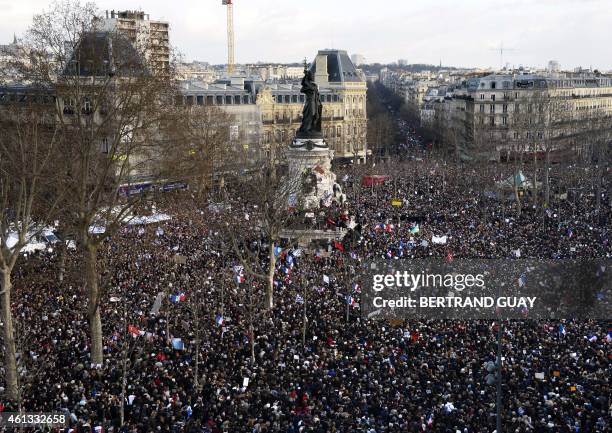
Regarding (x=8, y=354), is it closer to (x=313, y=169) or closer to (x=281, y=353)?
(x=281, y=353)

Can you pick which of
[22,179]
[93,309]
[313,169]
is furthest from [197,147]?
[22,179]

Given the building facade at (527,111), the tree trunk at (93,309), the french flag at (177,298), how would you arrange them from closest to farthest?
the tree trunk at (93,309), the french flag at (177,298), the building facade at (527,111)

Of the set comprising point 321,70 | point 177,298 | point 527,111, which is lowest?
point 177,298

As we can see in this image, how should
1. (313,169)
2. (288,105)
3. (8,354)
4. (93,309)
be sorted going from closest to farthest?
1. (8,354)
2. (93,309)
3. (313,169)
4. (288,105)

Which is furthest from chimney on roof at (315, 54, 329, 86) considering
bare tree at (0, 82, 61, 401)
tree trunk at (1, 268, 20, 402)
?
tree trunk at (1, 268, 20, 402)

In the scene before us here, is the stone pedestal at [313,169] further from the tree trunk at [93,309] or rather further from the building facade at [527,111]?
the building facade at [527,111]

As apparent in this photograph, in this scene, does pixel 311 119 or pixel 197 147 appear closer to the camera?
pixel 311 119

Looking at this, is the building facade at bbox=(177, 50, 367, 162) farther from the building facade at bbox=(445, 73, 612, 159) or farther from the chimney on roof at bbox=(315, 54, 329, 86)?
the building facade at bbox=(445, 73, 612, 159)

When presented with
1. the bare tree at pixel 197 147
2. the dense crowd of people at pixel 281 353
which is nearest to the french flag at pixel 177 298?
the dense crowd of people at pixel 281 353

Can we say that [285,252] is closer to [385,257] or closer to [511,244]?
[385,257]
